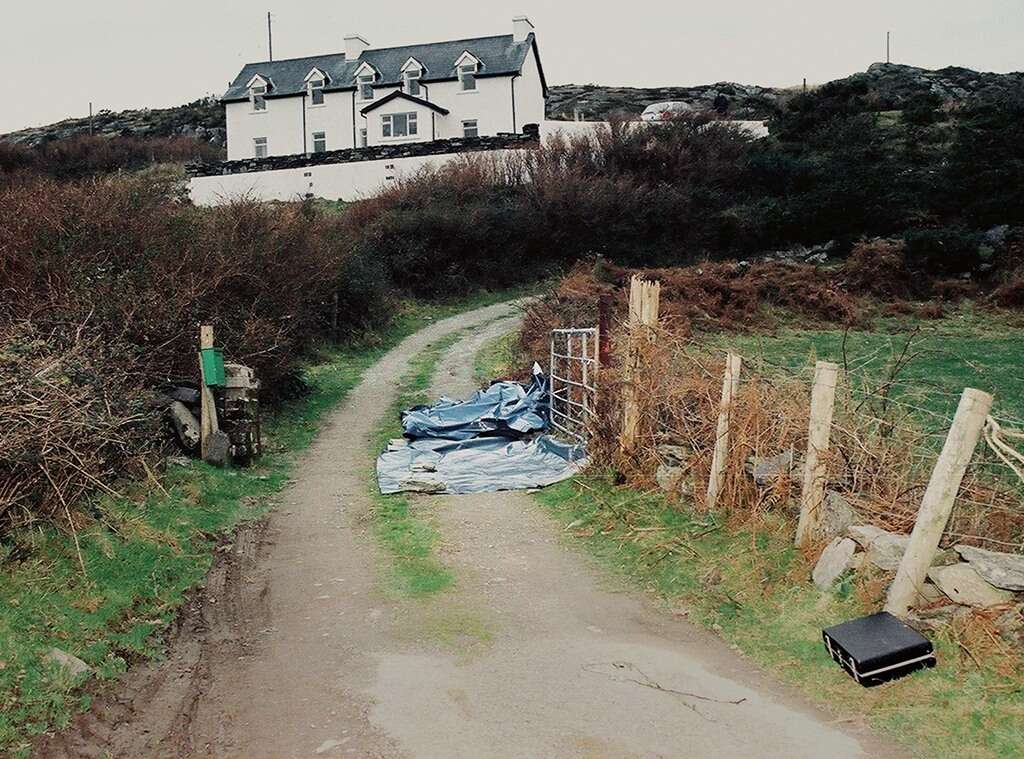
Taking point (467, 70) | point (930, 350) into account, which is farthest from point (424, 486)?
point (467, 70)

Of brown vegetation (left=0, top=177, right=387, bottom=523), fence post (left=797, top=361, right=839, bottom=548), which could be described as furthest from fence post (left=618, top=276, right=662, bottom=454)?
brown vegetation (left=0, top=177, right=387, bottom=523)

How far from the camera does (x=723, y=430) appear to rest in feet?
27.7

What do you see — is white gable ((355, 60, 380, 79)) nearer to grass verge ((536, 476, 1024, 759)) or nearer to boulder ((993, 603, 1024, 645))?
grass verge ((536, 476, 1024, 759))

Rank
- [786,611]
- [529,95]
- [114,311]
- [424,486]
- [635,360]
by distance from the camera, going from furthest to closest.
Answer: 1. [529,95]
2. [114,311]
3. [424,486]
4. [635,360]
5. [786,611]

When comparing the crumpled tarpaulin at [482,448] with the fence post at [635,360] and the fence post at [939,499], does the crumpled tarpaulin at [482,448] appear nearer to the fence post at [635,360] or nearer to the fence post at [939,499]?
the fence post at [635,360]

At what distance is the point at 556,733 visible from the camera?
5227 millimetres

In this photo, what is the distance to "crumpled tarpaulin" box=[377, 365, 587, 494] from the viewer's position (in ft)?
36.4

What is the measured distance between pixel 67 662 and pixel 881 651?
5.01 m

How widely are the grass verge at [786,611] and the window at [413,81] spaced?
38.7m

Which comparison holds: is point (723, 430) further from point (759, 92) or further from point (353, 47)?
point (759, 92)

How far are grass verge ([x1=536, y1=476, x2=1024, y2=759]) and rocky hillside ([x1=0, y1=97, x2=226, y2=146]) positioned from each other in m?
56.5

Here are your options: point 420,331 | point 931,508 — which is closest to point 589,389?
point 931,508

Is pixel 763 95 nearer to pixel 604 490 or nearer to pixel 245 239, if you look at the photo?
pixel 245 239

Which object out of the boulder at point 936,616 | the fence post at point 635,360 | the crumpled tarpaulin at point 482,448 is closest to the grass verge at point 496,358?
the crumpled tarpaulin at point 482,448
